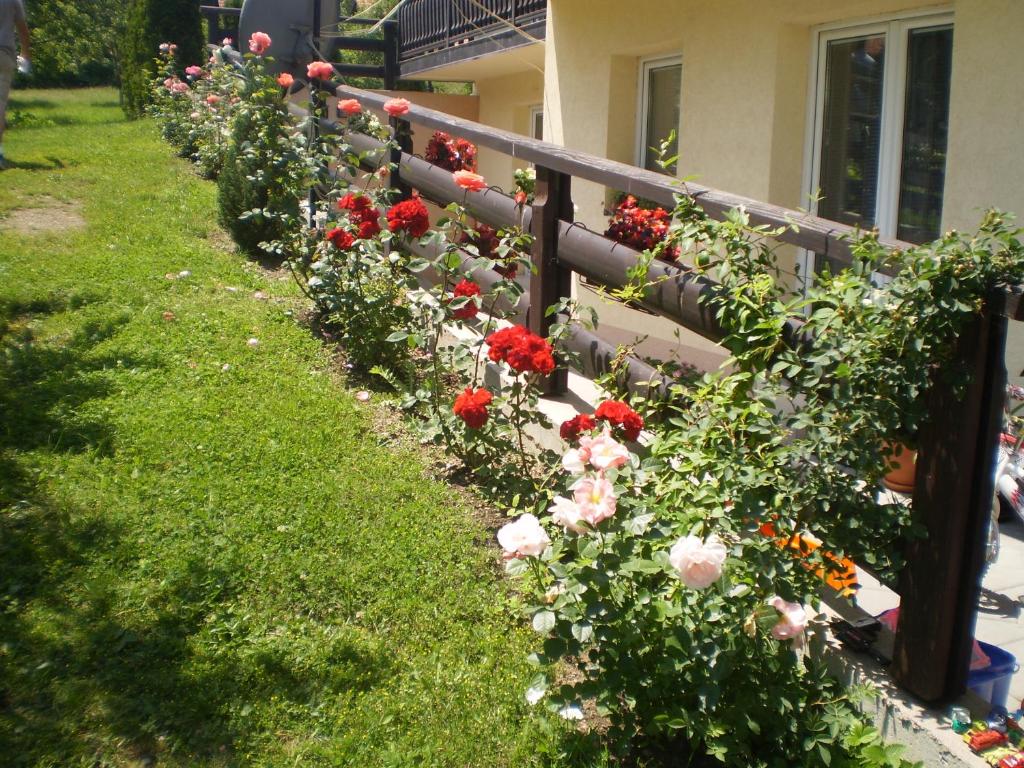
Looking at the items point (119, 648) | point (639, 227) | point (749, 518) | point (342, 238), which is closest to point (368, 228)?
point (342, 238)

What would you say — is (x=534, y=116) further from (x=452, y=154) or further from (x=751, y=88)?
(x=751, y=88)

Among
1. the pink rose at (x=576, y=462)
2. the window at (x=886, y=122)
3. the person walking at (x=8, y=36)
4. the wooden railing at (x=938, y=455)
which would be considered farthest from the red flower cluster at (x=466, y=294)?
the person walking at (x=8, y=36)

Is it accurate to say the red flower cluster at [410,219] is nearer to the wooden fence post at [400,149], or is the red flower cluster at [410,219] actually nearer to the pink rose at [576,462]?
the wooden fence post at [400,149]

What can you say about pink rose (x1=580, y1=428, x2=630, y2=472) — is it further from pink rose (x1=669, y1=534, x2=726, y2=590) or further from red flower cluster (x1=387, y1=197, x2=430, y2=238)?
red flower cluster (x1=387, y1=197, x2=430, y2=238)

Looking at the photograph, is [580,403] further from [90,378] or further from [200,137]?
[200,137]

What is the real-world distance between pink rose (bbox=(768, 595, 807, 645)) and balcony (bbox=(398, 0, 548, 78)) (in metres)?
6.86

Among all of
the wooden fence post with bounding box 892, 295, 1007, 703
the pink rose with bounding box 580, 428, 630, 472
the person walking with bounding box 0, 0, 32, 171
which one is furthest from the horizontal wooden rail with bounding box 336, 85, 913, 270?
the person walking with bounding box 0, 0, 32, 171

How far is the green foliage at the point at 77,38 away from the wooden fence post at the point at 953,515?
28.0 m

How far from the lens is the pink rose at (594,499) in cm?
247

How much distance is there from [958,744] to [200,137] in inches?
440

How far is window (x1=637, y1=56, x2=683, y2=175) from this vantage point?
782 cm

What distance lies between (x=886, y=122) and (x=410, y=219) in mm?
2788

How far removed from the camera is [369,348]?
5.25 m

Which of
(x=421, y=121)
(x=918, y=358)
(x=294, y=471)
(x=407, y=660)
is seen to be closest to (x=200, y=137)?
(x=421, y=121)
